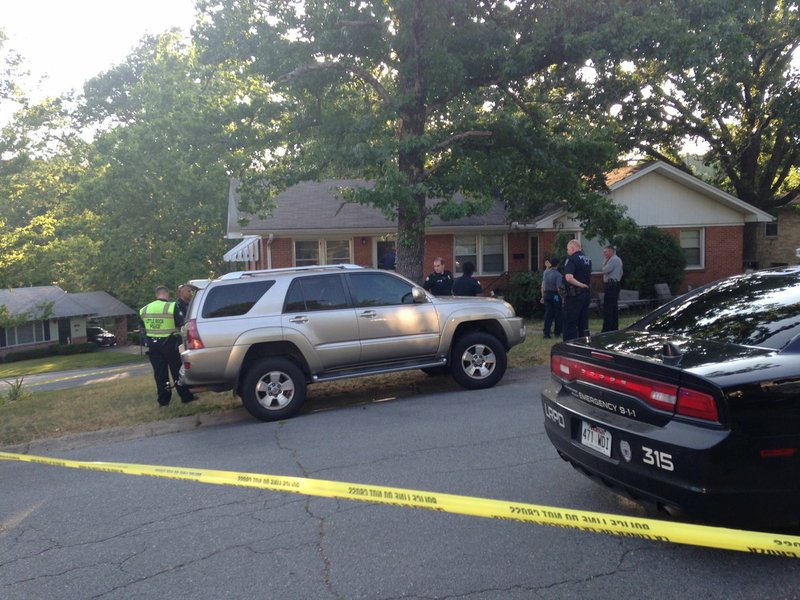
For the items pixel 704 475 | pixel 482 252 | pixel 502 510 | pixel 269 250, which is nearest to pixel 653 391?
pixel 704 475

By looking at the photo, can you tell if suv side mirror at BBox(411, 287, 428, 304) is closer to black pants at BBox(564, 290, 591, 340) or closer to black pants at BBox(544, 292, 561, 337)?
black pants at BBox(564, 290, 591, 340)

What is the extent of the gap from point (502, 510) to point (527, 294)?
1521cm

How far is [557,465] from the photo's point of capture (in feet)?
17.9

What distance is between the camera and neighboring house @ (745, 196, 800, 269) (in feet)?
88.2

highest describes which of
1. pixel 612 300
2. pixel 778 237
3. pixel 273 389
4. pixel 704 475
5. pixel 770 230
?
pixel 770 230

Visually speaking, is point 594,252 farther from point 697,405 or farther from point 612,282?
point 697,405

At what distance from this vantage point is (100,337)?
43.2m

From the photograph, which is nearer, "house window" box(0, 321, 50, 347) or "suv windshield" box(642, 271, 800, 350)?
"suv windshield" box(642, 271, 800, 350)

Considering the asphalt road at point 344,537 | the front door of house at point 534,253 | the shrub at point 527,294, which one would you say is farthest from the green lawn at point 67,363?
the asphalt road at point 344,537

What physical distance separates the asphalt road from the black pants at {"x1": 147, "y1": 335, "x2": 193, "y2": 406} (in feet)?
6.89

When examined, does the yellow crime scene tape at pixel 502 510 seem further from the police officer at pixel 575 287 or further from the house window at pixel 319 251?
the house window at pixel 319 251

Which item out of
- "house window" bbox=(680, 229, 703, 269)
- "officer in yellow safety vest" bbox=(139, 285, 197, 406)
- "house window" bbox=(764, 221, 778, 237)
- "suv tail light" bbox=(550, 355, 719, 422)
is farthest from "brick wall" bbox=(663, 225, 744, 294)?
"suv tail light" bbox=(550, 355, 719, 422)

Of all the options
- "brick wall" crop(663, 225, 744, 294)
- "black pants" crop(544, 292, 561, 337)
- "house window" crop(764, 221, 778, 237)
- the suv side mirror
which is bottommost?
"black pants" crop(544, 292, 561, 337)

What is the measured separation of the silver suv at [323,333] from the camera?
26.0 ft
